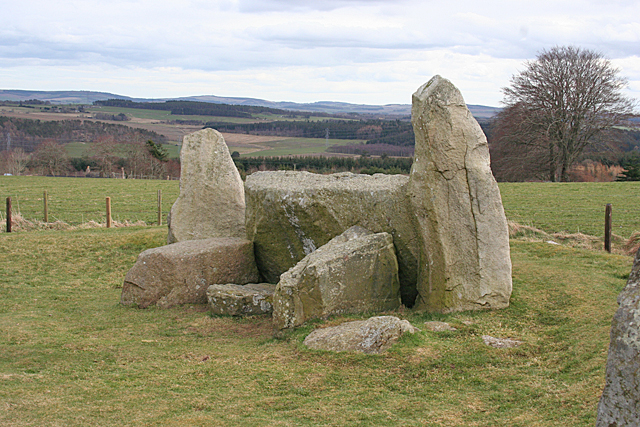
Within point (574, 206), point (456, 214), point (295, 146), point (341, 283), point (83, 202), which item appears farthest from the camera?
point (295, 146)

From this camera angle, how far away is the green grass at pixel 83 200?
25.1 metres

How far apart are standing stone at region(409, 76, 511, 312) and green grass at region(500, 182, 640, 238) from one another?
9.85 meters

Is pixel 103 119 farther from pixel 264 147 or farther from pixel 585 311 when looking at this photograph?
pixel 585 311

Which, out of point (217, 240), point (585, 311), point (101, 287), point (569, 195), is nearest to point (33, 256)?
point (101, 287)

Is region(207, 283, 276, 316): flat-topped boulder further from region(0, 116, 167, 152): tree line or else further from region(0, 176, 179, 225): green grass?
region(0, 116, 167, 152): tree line

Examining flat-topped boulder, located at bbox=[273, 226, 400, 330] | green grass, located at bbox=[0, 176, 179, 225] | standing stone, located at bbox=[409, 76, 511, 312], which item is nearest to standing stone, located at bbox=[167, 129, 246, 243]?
flat-topped boulder, located at bbox=[273, 226, 400, 330]

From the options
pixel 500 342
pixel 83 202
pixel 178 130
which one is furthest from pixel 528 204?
pixel 178 130

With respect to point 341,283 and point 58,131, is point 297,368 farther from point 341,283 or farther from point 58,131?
point 58,131

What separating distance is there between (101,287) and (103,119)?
10512cm

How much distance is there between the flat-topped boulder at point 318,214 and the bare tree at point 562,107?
107 ft

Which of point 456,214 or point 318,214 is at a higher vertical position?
point 456,214

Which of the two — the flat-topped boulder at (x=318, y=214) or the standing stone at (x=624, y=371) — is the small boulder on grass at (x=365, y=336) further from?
the standing stone at (x=624, y=371)

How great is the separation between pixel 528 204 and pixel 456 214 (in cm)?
1672

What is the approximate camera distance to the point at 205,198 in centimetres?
1380
